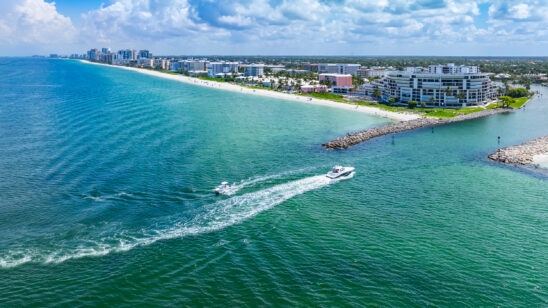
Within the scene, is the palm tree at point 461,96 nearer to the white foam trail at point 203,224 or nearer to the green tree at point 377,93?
the green tree at point 377,93

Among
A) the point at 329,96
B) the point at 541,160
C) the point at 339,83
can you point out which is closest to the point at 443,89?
the point at 329,96

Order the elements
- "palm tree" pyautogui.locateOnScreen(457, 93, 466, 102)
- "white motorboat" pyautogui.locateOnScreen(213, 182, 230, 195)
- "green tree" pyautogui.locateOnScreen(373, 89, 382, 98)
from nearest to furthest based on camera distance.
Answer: "white motorboat" pyautogui.locateOnScreen(213, 182, 230, 195), "palm tree" pyautogui.locateOnScreen(457, 93, 466, 102), "green tree" pyautogui.locateOnScreen(373, 89, 382, 98)

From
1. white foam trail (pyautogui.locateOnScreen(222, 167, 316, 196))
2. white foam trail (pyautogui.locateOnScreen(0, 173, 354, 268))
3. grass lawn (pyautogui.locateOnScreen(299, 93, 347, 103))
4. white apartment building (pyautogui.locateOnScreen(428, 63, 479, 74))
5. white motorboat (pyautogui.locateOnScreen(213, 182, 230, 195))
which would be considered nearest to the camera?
white foam trail (pyautogui.locateOnScreen(0, 173, 354, 268))

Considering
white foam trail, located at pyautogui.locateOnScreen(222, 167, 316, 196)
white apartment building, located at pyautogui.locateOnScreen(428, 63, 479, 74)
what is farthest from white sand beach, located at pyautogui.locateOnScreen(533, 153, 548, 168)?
white apartment building, located at pyautogui.locateOnScreen(428, 63, 479, 74)

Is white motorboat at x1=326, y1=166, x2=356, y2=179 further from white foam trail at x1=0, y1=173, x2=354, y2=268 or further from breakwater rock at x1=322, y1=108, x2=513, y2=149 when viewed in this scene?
breakwater rock at x1=322, y1=108, x2=513, y2=149

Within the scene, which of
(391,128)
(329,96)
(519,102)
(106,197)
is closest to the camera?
(106,197)

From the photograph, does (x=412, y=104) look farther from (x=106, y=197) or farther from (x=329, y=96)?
(x=106, y=197)
